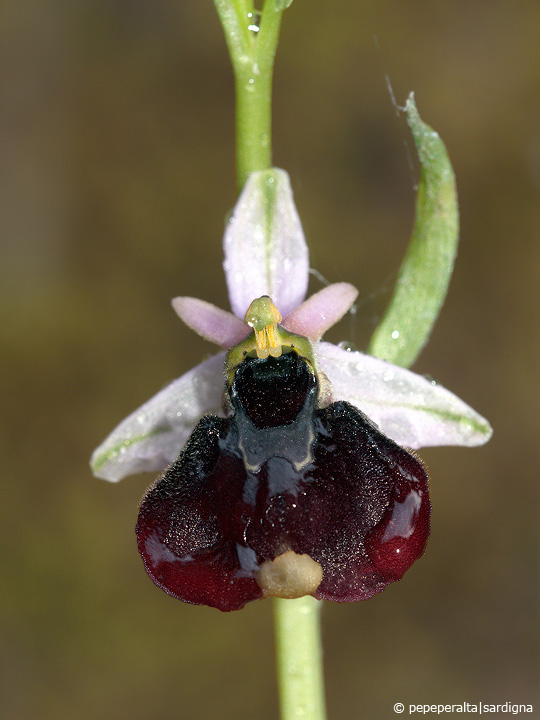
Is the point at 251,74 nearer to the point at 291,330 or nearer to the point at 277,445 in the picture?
the point at 291,330

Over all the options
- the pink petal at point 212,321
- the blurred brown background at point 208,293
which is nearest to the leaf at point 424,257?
the pink petal at point 212,321

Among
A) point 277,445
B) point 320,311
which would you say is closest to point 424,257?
point 320,311

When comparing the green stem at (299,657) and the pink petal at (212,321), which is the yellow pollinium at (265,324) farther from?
the green stem at (299,657)

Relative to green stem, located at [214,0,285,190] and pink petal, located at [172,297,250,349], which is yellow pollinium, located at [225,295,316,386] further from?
green stem, located at [214,0,285,190]

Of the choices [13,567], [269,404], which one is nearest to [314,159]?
[13,567]

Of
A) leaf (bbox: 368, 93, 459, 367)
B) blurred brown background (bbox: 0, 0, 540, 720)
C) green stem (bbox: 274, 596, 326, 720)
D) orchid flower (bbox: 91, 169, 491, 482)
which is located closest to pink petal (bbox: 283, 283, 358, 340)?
orchid flower (bbox: 91, 169, 491, 482)
